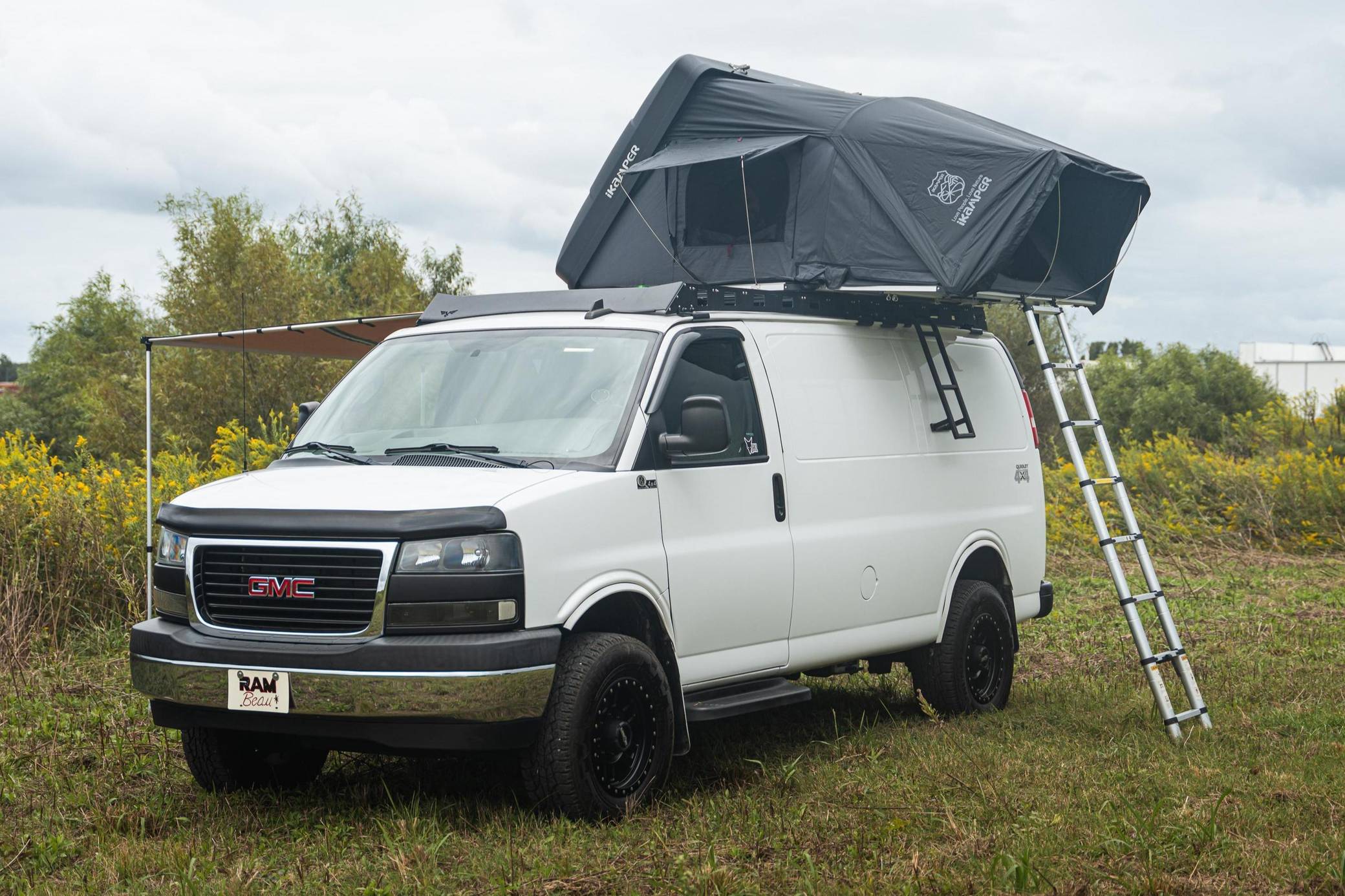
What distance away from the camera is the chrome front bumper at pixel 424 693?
549cm

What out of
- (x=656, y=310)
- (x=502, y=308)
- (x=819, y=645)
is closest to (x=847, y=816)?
(x=819, y=645)

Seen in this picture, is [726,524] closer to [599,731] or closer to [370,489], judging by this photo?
[599,731]

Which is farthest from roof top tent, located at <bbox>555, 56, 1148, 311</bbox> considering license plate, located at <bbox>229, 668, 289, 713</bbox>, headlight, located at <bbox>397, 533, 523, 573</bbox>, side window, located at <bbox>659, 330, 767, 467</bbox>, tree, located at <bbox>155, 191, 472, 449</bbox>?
tree, located at <bbox>155, 191, 472, 449</bbox>

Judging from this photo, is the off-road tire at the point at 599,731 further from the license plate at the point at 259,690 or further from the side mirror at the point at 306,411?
the side mirror at the point at 306,411

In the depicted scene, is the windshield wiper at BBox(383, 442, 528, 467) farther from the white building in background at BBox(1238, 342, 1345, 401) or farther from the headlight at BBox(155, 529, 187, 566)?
the white building in background at BBox(1238, 342, 1345, 401)

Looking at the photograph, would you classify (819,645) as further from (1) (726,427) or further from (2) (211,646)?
(2) (211,646)

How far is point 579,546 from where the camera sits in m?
5.94

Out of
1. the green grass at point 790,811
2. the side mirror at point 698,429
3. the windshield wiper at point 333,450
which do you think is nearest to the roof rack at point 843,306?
the side mirror at point 698,429

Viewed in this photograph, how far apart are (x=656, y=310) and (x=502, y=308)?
2.96 ft

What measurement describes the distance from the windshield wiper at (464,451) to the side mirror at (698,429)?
653 mm

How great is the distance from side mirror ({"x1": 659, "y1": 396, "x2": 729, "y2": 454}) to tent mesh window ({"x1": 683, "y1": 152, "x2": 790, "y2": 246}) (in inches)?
111

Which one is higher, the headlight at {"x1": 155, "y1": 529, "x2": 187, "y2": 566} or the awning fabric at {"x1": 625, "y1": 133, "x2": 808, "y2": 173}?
the awning fabric at {"x1": 625, "y1": 133, "x2": 808, "y2": 173}

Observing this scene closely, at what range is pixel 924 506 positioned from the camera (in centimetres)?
835

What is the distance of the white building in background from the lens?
71.1 meters
